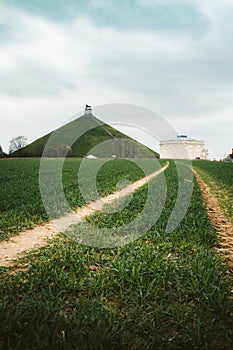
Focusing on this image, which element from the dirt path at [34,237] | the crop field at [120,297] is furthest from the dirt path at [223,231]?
the dirt path at [34,237]

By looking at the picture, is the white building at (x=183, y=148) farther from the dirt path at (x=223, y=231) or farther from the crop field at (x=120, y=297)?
the crop field at (x=120, y=297)

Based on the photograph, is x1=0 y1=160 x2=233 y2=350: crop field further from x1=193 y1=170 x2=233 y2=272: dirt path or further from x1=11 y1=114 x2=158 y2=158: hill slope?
x1=11 y1=114 x2=158 y2=158: hill slope

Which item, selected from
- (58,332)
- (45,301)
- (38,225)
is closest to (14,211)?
(38,225)

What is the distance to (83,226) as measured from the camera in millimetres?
7875

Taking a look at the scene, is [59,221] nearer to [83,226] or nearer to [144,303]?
[83,226]

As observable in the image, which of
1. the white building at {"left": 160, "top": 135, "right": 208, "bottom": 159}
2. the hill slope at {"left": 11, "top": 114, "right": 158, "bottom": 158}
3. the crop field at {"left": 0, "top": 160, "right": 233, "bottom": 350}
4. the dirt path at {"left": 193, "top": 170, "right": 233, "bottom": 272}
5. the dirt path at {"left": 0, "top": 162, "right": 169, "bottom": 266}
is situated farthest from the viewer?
the white building at {"left": 160, "top": 135, "right": 208, "bottom": 159}

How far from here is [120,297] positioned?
418 cm

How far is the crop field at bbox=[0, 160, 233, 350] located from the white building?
112 metres

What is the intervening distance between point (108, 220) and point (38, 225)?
1.92 meters

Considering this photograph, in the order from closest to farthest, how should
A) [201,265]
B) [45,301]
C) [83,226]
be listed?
[45,301], [201,265], [83,226]

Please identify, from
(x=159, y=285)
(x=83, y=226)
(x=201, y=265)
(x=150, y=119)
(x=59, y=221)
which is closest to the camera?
(x=159, y=285)

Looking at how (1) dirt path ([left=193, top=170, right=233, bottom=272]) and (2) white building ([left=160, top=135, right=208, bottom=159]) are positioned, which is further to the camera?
(2) white building ([left=160, top=135, right=208, bottom=159])

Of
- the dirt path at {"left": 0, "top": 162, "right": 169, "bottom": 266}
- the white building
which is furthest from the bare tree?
the dirt path at {"left": 0, "top": 162, "right": 169, "bottom": 266}

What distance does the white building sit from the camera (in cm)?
11775
